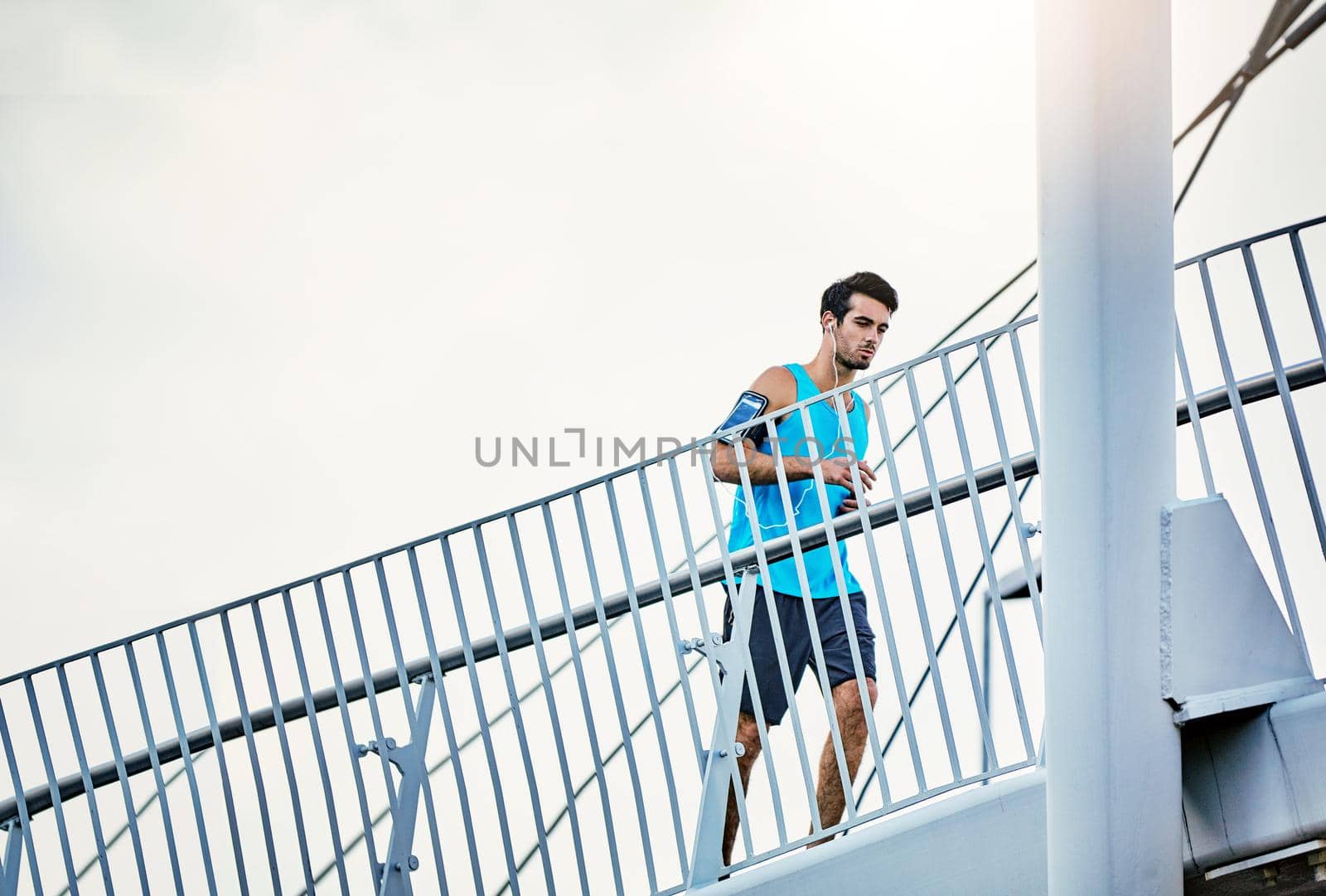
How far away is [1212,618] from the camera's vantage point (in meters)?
1.75

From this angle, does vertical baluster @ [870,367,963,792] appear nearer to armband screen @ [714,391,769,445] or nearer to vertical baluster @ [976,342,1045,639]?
vertical baluster @ [976,342,1045,639]

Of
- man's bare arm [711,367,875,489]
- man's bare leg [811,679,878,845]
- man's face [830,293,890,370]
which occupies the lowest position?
man's bare leg [811,679,878,845]

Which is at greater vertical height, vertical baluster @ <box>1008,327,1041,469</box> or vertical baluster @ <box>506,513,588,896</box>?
vertical baluster @ <box>1008,327,1041,469</box>

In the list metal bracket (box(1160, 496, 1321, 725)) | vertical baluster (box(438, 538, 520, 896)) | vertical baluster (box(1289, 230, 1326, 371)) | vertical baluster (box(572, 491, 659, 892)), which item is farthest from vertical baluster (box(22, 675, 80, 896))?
vertical baluster (box(1289, 230, 1326, 371))

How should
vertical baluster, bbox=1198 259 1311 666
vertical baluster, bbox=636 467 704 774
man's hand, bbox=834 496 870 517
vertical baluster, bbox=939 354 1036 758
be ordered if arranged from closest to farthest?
vertical baluster, bbox=1198 259 1311 666
vertical baluster, bbox=939 354 1036 758
vertical baluster, bbox=636 467 704 774
man's hand, bbox=834 496 870 517

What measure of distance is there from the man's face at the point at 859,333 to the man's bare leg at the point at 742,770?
1032 mm

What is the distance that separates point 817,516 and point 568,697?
3.58 meters

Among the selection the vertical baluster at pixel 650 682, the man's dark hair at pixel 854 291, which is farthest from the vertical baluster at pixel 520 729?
the man's dark hair at pixel 854 291

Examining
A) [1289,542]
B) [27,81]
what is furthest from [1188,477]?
[27,81]

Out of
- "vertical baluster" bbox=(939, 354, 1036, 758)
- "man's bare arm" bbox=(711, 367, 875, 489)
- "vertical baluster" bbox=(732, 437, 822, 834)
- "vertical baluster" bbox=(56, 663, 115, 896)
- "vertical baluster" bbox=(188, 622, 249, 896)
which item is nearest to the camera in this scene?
"vertical baluster" bbox=(939, 354, 1036, 758)

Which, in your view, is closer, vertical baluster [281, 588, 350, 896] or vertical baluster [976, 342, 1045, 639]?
vertical baluster [976, 342, 1045, 639]

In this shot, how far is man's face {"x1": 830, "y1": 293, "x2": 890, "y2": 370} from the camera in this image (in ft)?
11.7

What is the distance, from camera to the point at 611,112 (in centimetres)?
864

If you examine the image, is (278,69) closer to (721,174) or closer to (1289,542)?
(721,174)
